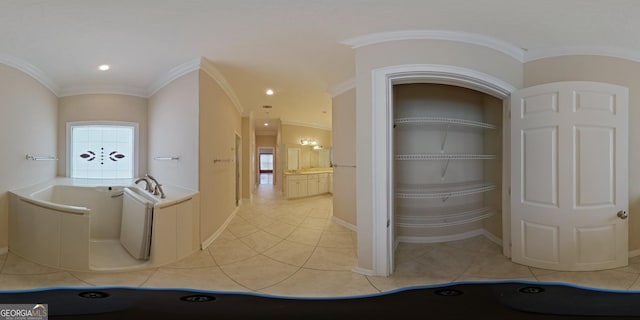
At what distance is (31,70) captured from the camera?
1.64 m

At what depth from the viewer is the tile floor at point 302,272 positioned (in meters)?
1.24

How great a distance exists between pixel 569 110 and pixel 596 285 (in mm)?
1113

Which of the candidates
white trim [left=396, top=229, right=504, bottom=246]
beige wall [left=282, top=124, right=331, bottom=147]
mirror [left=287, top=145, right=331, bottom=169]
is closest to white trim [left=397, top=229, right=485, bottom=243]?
white trim [left=396, top=229, right=504, bottom=246]

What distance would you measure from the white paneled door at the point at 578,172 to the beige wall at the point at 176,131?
249 centimetres

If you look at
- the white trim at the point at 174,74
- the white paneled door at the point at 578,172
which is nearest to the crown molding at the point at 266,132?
the white trim at the point at 174,74

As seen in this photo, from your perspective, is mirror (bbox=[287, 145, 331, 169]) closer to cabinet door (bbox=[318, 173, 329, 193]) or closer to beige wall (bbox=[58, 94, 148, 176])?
cabinet door (bbox=[318, 173, 329, 193])

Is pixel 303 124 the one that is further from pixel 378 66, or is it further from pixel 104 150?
pixel 104 150

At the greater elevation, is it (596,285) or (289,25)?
(289,25)

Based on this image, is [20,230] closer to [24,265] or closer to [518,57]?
[24,265]

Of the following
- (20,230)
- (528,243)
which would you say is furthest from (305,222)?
(20,230)

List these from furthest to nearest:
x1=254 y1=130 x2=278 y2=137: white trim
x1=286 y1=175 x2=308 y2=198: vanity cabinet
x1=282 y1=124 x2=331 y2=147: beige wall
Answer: x1=254 y1=130 x2=278 y2=137: white trim
x1=282 y1=124 x2=331 y2=147: beige wall
x1=286 y1=175 x2=308 y2=198: vanity cabinet

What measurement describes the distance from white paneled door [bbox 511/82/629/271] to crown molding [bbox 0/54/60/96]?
3.43 meters

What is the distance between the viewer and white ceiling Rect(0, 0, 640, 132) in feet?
4.31

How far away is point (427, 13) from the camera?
4.59 ft
